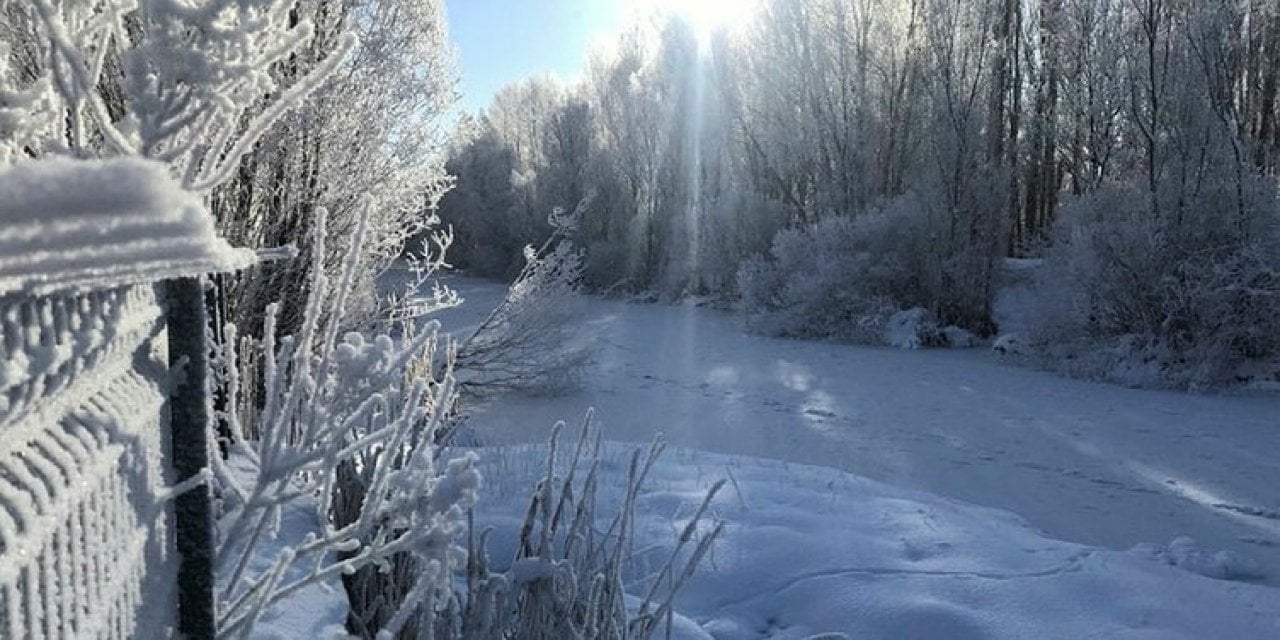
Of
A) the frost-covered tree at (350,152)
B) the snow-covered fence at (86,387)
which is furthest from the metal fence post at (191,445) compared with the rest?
the frost-covered tree at (350,152)

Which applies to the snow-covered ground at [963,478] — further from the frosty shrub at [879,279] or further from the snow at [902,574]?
the frosty shrub at [879,279]

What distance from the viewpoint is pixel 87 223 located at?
0.77 metres

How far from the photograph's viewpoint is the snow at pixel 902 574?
11.3ft

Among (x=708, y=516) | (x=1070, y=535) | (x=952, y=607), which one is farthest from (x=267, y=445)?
(x=1070, y=535)

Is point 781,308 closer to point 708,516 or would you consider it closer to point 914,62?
point 914,62

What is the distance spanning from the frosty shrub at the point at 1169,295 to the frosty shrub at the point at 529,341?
562cm

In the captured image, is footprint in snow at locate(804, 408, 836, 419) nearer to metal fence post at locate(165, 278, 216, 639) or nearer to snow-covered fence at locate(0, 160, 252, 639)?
metal fence post at locate(165, 278, 216, 639)

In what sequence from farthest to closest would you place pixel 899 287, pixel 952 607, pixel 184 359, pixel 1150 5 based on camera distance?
pixel 899 287
pixel 1150 5
pixel 952 607
pixel 184 359

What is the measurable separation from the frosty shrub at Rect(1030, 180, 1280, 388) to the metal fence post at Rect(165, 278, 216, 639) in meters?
10.2

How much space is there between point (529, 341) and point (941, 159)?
25.1ft

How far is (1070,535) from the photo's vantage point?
5199 mm

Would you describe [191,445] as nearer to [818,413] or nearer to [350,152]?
[350,152]

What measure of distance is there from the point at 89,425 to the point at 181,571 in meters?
0.45

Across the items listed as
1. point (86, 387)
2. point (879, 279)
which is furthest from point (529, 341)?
point (86, 387)
